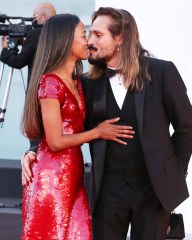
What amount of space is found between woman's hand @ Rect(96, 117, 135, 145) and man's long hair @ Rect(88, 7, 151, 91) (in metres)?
0.18

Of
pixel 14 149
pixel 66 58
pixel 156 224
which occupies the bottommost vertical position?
pixel 14 149

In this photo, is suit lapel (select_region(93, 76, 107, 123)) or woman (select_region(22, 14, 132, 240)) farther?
suit lapel (select_region(93, 76, 107, 123))

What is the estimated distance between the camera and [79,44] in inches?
127

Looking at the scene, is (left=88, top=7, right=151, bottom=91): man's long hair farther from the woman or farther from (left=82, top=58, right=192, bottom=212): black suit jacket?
the woman

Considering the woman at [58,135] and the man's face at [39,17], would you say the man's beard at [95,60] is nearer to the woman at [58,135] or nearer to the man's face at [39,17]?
the woman at [58,135]

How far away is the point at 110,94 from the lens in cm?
327

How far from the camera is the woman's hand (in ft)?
10.4

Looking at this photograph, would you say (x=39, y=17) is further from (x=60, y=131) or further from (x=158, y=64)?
(x=60, y=131)

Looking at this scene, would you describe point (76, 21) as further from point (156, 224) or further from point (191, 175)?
point (191, 175)

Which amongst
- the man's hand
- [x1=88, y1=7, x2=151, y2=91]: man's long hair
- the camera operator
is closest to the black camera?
the camera operator

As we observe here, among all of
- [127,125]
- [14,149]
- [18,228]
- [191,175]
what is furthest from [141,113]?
[14,149]

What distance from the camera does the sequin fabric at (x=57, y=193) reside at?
125 inches

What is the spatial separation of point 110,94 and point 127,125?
16cm

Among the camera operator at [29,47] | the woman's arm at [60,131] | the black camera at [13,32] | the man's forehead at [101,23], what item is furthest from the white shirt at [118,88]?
the black camera at [13,32]
